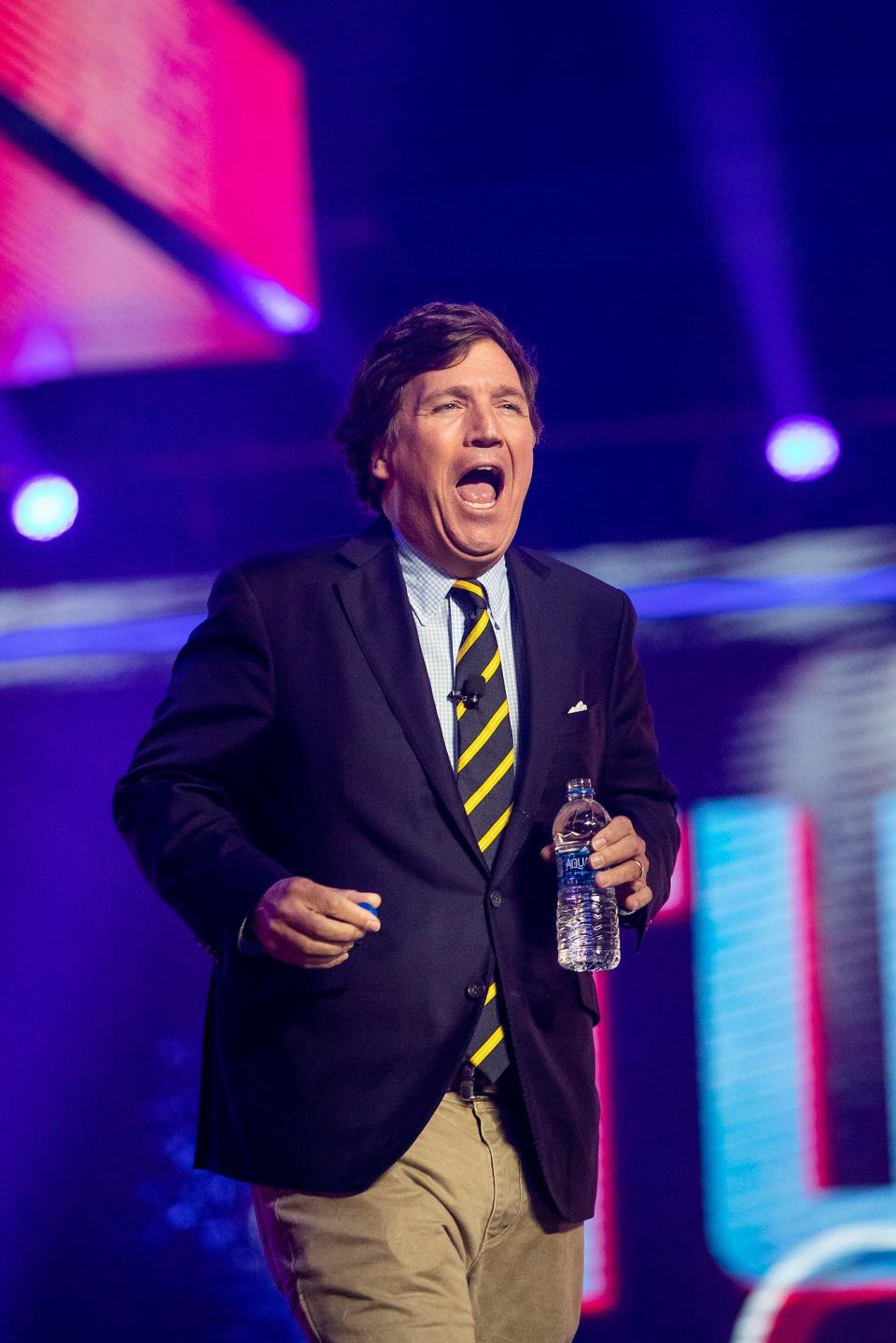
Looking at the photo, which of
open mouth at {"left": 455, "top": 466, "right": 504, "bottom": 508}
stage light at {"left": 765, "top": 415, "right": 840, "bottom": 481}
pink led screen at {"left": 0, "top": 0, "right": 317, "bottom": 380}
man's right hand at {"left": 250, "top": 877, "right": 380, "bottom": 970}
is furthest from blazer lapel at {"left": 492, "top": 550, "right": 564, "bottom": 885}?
pink led screen at {"left": 0, "top": 0, "right": 317, "bottom": 380}

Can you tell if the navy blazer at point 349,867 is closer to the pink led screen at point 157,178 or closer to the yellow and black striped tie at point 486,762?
the yellow and black striped tie at point 486,762

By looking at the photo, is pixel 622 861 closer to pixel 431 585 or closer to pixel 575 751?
pixel 575 751

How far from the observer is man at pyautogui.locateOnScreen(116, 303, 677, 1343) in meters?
2.13

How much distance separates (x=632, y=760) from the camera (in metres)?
2.63

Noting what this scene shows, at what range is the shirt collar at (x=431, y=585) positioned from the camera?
8.18ft

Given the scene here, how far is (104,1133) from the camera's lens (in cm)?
434

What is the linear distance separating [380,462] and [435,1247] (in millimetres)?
1286

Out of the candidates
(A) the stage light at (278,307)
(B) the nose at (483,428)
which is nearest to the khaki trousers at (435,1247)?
(B) the nose at (483,428)

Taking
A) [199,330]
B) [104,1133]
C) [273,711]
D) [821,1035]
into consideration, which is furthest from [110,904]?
[273,711]

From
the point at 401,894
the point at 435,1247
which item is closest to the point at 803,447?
the point at 401,894

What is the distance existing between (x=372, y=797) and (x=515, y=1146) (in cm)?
56

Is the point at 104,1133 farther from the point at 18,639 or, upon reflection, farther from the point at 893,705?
the point at 893,705

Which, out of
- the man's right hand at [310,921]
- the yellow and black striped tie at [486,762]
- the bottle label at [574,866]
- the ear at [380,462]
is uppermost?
the ear at [380,462]

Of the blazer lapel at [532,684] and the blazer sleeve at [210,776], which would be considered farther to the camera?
the blazer lapel at [532,684]
